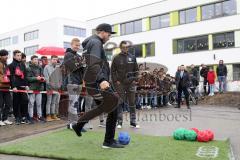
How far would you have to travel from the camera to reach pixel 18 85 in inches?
397

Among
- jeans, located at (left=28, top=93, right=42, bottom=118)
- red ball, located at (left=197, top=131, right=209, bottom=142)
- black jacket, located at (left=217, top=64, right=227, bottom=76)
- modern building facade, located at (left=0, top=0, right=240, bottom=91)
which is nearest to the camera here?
red ball, located at (left=197, top=131, right=209, bottom=142)

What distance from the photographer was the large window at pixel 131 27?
136ft

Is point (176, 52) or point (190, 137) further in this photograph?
point (176, 52)

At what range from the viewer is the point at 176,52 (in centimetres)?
3659

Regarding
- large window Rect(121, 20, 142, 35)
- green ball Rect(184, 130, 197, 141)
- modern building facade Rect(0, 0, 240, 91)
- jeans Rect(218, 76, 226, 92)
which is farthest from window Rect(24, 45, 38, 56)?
green ball Rect(184, 130, 197, 141)

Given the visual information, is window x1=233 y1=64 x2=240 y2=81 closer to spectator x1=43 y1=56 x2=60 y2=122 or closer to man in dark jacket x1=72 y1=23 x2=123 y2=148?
spectator x1=43 y1=56 x2=60 y2=122

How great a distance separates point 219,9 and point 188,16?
3.88m

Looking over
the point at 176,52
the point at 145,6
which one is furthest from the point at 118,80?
the point at 145,6

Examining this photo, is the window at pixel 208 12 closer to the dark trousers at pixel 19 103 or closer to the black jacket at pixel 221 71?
the black jacket at pixel 221 71

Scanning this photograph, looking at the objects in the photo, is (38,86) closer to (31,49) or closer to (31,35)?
(31,35)

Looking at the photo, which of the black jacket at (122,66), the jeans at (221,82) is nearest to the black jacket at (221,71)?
the jeans at (221,82)

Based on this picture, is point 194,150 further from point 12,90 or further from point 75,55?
point 12,90

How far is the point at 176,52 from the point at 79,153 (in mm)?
31496

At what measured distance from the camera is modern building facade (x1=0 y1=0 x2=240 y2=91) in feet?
105
